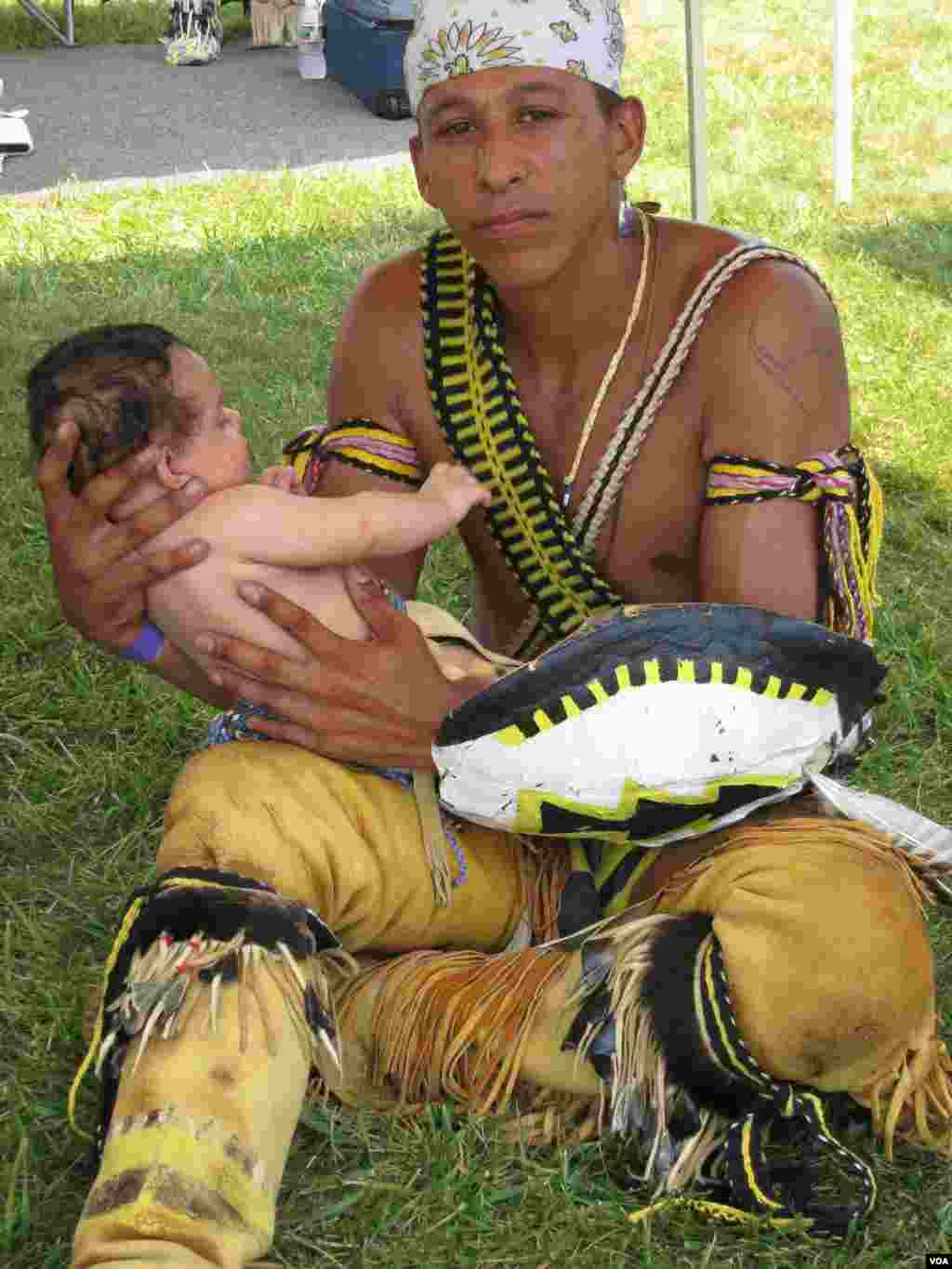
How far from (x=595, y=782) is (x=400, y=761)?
0.98 feet

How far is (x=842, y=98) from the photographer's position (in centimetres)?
703

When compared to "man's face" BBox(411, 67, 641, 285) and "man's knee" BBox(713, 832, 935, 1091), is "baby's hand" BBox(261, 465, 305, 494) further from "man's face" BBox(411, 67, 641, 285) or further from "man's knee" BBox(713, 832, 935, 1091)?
"man's knee" BBox(713, 832, 935, 1091)

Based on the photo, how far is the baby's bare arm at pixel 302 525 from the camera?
240cm

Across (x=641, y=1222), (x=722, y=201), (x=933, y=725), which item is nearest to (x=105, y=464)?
(x=641, y=1222)

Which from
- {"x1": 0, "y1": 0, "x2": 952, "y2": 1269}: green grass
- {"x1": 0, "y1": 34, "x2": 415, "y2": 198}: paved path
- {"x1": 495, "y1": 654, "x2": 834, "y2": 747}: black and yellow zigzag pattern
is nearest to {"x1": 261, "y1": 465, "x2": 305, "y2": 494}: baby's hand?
{"x1": 495, "y1": 654, "x2": 834, "y2": 747}: black and yellow zigzag pattern

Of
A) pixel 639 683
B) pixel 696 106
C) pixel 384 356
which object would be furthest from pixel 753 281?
pixel 696 106

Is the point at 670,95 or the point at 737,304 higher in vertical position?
the point at 737,304

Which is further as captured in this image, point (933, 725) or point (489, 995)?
point (933, 725)

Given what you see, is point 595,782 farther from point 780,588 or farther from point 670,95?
point 670,95

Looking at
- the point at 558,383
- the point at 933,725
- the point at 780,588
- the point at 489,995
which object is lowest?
the point at 933,725

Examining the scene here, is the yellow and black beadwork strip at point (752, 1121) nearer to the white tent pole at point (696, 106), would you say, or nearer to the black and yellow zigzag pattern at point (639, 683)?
the black and yellow zigzag pattern at point (639, 683)

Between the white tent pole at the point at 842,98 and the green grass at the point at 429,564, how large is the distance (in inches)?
5.3

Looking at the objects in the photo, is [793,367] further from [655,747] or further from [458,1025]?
[458,1025]

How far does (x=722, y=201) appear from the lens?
7.32 m
